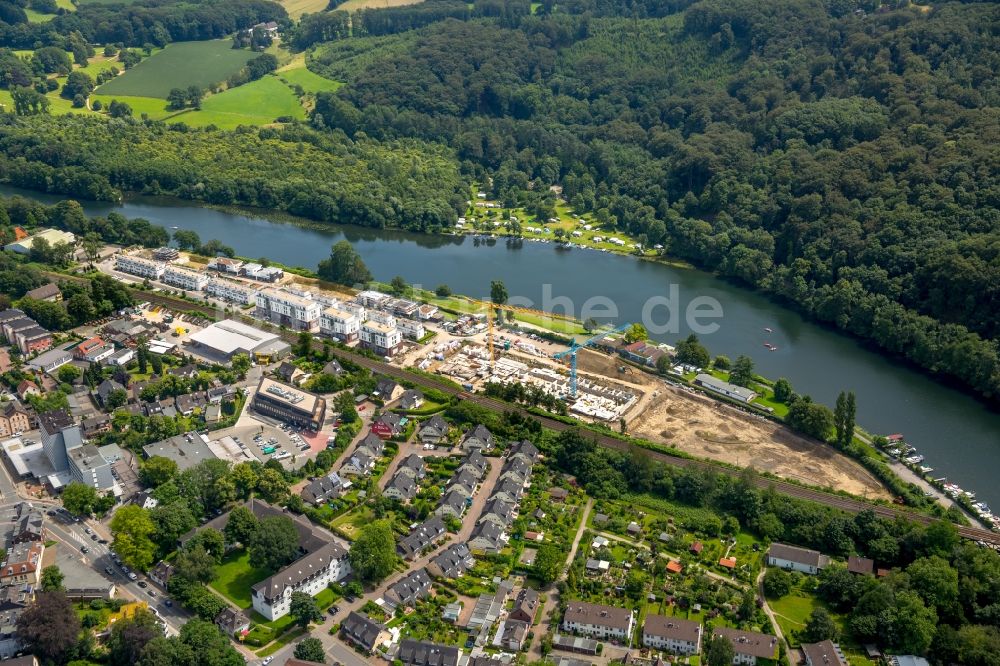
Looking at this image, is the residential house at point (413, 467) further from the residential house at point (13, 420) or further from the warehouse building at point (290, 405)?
the residential house at point (13, 420)

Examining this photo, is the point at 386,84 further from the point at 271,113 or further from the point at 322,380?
the point at 322,380

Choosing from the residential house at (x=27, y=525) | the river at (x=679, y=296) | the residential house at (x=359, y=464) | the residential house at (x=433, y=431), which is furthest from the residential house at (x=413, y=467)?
the river at (x=679, y=296)

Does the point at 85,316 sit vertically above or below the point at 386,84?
below

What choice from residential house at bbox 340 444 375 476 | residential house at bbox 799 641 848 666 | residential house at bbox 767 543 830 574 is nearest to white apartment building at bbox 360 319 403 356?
residential house at bbox 340 444 375 476

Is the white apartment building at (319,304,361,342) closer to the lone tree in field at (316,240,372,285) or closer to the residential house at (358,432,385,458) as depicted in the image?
the lone tree in field at (316,240,372,285)

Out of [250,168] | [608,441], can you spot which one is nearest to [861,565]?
[608,441]

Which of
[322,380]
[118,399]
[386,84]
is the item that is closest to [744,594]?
[322,380]

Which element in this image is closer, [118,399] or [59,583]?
[59,583]
